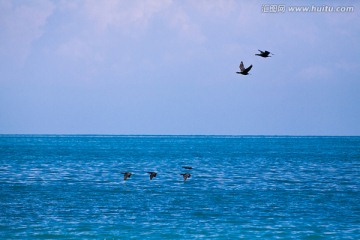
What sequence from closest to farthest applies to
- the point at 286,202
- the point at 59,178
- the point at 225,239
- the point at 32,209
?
the point at 225,239
the point at 32,209
the point at 286,202
the point at 59,178

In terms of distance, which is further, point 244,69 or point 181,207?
point 181,207

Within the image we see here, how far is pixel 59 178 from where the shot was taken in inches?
2458

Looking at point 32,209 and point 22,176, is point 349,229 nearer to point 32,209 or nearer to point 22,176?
point 32,209

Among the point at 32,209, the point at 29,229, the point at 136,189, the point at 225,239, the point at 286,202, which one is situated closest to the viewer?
the point at 225,239

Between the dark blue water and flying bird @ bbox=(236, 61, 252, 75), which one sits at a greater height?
flying bird @ bbox=(236, 61, 252, 75)

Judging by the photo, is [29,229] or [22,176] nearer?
[29,229]

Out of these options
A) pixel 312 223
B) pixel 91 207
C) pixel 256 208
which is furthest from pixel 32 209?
pixel 312 223

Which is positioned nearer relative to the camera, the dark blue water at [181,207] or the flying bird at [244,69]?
the flying bird at [244,69]

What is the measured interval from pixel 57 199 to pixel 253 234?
674 inches

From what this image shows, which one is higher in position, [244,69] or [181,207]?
[244,69]

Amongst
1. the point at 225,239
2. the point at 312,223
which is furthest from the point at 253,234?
the point at 312,223

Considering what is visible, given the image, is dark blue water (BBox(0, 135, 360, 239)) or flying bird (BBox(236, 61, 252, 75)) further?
dark blue water (BBox(0, 135, 360, 239))

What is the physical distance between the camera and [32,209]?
129ft

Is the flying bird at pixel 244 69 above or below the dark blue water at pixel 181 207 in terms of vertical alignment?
above
